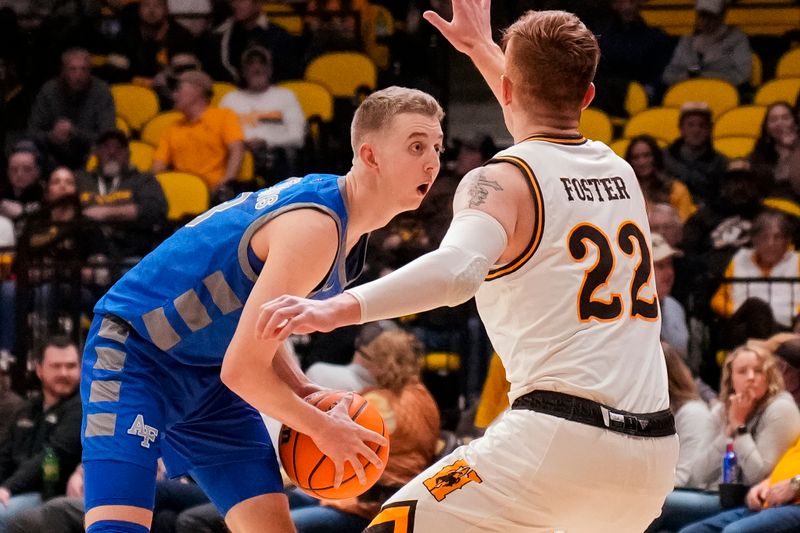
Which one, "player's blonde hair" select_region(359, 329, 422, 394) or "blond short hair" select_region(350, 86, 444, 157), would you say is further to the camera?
"player's blonde hair" select_region(359, 329, 422, 394)

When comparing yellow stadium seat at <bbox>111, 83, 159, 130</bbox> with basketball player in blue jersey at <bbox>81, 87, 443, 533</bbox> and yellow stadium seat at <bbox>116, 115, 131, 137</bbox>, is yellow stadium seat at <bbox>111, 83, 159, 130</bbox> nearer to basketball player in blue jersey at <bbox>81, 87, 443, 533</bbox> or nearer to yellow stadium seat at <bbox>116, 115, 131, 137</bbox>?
yellow stadium seat at <bbox>116, 115, 131, 137</bbox>

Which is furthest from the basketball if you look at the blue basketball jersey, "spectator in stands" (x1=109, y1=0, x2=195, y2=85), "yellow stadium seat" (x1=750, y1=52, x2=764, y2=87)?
"spectator in stands" (x1=109, y1=0, x2=195, y2=85)

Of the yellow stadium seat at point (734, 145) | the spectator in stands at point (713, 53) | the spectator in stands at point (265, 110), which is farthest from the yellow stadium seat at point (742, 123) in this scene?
the spectator in stands at point (265, 110)

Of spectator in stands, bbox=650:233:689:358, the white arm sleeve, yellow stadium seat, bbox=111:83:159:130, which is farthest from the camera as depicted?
yellow stadium seat, bbox=111:83:159:130

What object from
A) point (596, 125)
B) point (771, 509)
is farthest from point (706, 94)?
point (771, 509)

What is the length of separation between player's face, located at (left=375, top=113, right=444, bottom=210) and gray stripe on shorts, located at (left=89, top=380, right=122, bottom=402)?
104cm

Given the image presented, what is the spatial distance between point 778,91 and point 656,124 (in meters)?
1.15

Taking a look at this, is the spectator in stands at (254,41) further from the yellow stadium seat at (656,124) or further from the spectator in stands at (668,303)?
the spectator in stands at (668,303)

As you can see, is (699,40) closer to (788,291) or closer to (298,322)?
(788,291)

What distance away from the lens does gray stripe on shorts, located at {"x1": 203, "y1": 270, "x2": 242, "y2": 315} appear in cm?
395

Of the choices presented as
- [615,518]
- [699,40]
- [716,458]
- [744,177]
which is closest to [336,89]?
[699,40]

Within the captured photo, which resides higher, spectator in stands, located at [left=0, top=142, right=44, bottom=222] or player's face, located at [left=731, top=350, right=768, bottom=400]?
spectator in stands, located at [left=0, top=142, right=44, bottom=222]

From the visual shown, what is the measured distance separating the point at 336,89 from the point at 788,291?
202 inches

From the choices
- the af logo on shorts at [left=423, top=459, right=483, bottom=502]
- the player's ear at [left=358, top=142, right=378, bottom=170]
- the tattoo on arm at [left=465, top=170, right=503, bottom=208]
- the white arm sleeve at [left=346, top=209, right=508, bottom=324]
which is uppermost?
the player's ear at [left=358, top=142, right=378, bottom=170]
